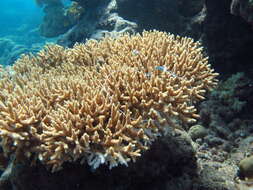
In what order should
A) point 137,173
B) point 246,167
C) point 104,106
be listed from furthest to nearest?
Result: point 246,167 < point 137,173 < point 104,106

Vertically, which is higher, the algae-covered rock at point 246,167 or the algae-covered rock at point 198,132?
the algae-covered rock at point 198,132

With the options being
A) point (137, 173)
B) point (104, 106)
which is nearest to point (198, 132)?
point (137, 173)

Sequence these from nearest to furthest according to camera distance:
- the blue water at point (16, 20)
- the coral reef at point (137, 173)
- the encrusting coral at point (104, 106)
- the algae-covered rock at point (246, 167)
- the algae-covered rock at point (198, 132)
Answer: the encrusting coral at point (104, 106) → the coral reef at point (137, 173) → the algae-covered rock at point (246, 167) → the algae-covered rock at point (198, 132) → the blue water at point (16, 20)

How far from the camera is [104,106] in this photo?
316 centimetres

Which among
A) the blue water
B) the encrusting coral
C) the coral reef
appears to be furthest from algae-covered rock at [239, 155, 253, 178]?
the blue water

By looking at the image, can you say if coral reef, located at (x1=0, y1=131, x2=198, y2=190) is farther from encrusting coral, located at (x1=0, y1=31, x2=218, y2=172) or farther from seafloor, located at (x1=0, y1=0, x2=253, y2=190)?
encrusting coral, located at (x1=0, y1=31, x2=218, y2=172)

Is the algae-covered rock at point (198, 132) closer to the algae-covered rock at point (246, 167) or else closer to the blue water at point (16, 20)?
the algae-covered rock at point (246, 167)

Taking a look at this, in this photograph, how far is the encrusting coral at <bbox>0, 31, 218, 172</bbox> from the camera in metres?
2.93

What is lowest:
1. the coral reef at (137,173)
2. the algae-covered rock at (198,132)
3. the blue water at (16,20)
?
the coral reef at (137,173)

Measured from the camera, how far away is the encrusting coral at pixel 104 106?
293 cm

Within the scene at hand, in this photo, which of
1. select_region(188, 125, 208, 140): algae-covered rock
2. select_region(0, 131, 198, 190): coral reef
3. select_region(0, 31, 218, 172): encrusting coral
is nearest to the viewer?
select_region(0, 31, 218, 172): encrusting coral

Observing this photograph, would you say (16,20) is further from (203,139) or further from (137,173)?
(137,173)

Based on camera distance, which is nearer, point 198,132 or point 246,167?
point 246,167

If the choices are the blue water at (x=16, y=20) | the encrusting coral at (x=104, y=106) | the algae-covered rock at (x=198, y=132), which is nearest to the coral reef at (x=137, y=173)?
the encrusting coral at (x=104, y=106)
